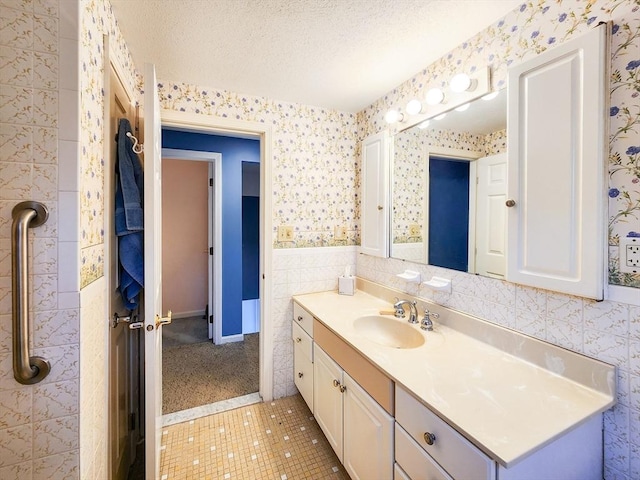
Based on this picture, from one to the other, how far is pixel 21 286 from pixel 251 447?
4.94 feet

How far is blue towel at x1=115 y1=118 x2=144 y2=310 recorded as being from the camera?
49.9 inches

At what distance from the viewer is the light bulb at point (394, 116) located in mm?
1801

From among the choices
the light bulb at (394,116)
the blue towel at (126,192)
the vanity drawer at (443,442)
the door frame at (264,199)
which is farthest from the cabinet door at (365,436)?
the light bulb at (394,116)

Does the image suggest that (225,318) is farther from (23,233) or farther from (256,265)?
(23,233)

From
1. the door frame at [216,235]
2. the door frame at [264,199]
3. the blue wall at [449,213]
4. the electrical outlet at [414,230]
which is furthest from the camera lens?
the door frame at [216,235]

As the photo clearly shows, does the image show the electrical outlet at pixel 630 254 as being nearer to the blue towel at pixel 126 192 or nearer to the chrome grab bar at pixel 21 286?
the chrome grab bar at pixel 21 286

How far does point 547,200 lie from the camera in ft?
3.31

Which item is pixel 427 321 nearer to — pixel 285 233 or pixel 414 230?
pixel 414 230

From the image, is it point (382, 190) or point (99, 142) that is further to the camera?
point (382, 190)

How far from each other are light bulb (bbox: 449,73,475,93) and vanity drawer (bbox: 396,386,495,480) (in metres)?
1.36

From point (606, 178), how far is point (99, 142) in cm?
176

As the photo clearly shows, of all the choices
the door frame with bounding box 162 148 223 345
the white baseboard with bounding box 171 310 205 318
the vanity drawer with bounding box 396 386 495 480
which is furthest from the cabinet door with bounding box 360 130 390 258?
the white baseboard with bounding box 171 310 205 318

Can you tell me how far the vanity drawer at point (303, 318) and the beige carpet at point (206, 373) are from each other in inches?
30.0

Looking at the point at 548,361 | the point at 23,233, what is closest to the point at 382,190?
the point at 548,361
